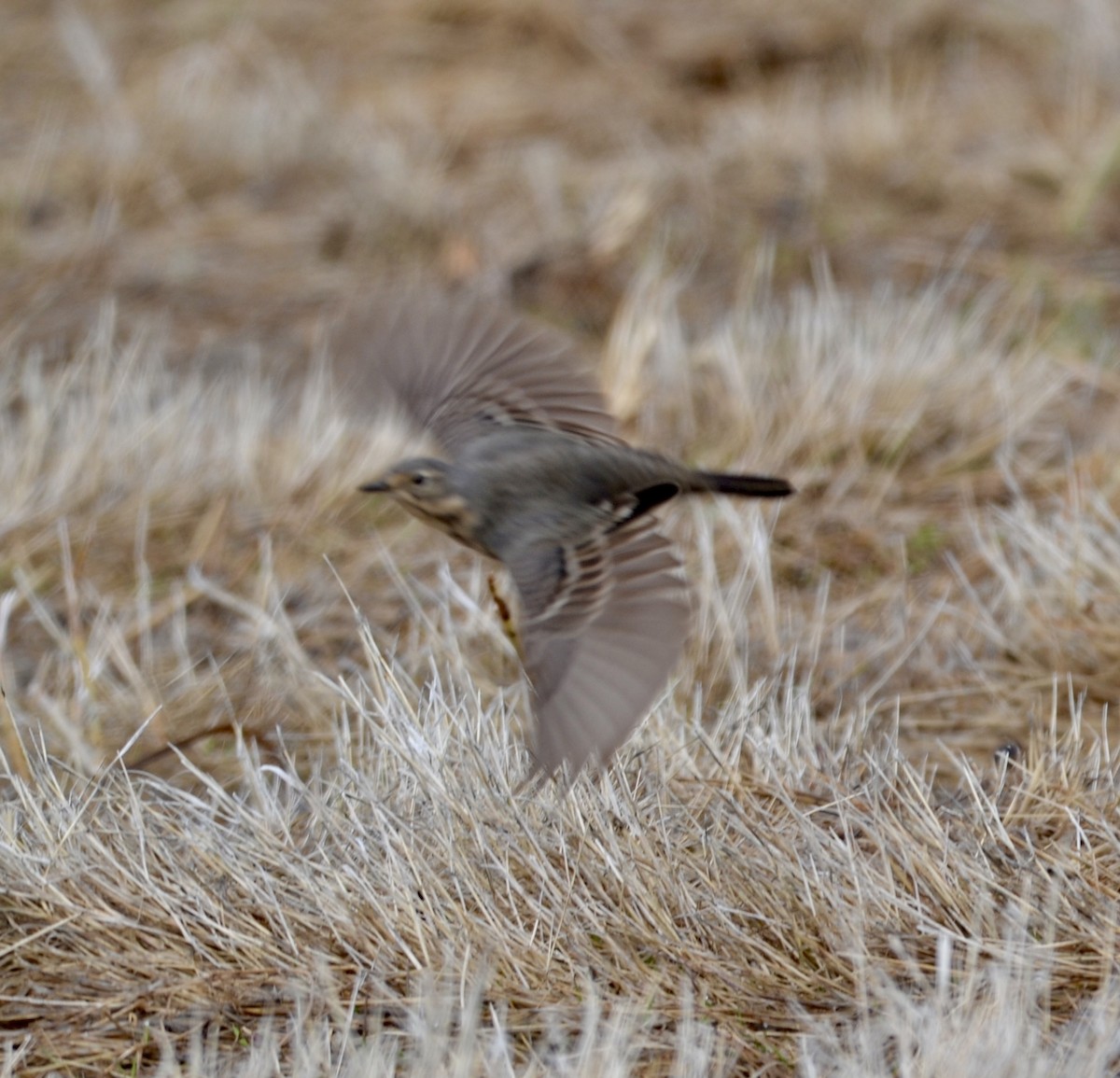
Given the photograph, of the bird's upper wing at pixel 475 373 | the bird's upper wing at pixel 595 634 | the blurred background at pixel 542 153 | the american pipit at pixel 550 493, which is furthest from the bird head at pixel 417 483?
the blurred background at pixel 542 153

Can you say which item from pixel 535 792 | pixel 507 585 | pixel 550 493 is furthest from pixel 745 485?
pixel 507 585

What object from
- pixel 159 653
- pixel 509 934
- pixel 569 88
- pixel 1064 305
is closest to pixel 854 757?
pixel 509 934

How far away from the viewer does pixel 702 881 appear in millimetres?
2867

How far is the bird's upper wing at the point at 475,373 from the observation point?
3971 millimetres

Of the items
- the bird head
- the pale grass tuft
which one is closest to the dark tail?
the pale grass tuft

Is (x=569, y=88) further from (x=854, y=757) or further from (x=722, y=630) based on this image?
(x=854, y=757)

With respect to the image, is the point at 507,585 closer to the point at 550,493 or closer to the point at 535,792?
the point at 550,493

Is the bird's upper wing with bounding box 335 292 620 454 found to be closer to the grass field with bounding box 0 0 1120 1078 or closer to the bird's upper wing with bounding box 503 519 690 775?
the grass field with bounding box 0 0 1120 1078

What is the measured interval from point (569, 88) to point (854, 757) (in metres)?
6.45

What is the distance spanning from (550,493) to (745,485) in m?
0.39

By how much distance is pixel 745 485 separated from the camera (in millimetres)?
3469

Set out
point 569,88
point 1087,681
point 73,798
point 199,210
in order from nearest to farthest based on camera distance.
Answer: point 73,798 < point 1087,681 < point 199,210 < point 569,88

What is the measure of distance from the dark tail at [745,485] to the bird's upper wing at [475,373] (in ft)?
1.70

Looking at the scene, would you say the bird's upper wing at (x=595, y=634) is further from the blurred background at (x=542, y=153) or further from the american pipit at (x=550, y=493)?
the blurred background at (x=542, y=153)
